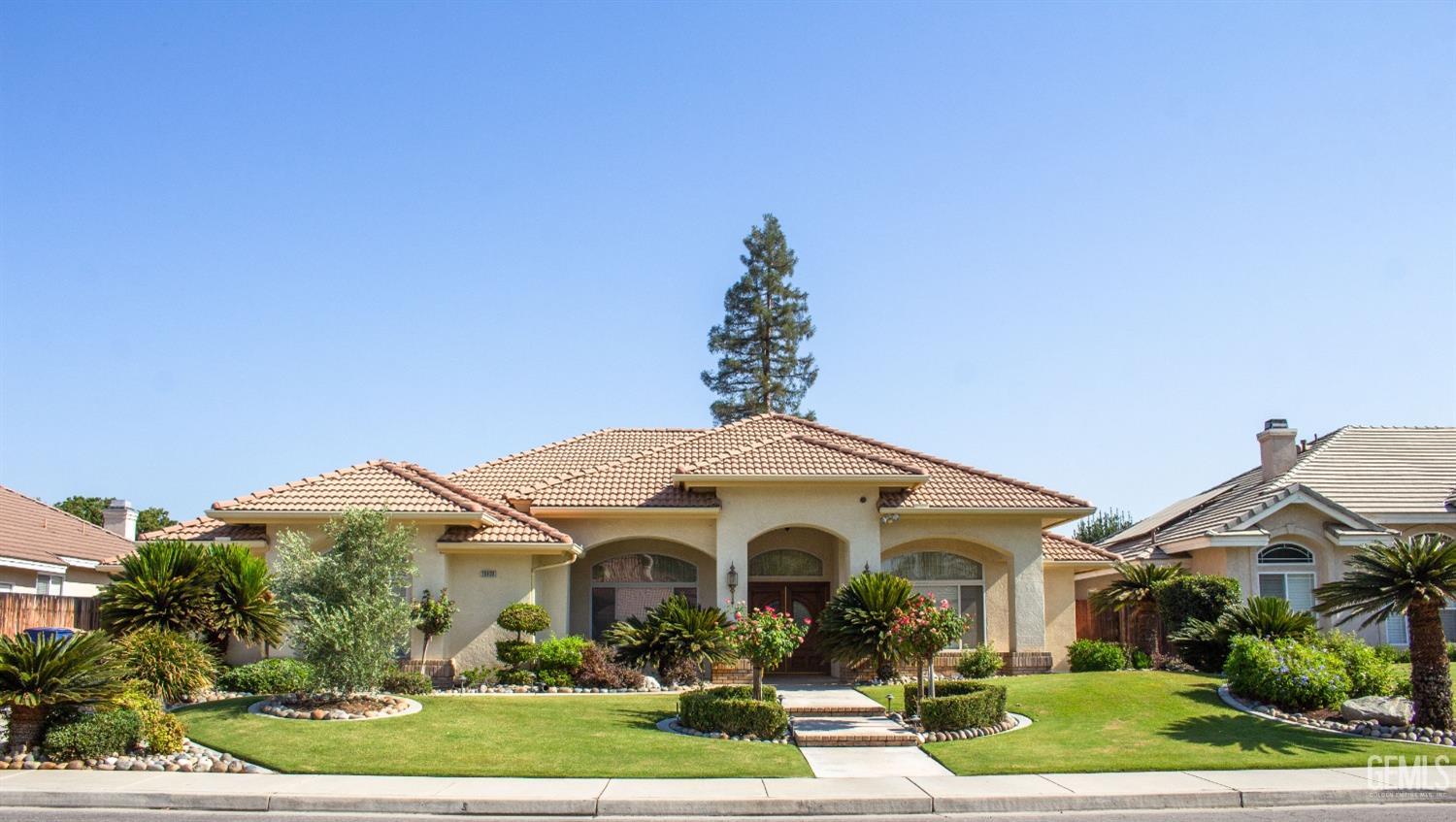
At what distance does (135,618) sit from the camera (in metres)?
17.5

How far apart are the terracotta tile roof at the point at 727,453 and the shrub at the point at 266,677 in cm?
673

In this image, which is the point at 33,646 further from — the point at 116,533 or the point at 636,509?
the point at 116,533

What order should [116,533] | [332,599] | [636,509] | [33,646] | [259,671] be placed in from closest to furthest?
[33,646]
[332,599]
[259,671]
[636,509]
[116,533]

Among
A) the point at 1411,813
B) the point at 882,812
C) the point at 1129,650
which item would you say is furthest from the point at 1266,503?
the point at 882,812

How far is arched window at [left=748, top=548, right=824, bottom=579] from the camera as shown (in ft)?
84.0

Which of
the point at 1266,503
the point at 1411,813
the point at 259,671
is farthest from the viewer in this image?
the point at 1266,503

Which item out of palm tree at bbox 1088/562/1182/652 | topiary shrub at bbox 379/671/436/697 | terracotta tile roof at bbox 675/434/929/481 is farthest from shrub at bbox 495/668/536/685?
palm tree at bbox 1088/562/1182/652

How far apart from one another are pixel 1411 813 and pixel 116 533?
127 ft

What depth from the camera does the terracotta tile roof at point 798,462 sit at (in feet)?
75.6

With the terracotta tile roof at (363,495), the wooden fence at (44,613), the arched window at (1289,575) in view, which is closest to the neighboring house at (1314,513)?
the arched window at (1289,575)

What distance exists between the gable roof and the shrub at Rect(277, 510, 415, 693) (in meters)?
19.1

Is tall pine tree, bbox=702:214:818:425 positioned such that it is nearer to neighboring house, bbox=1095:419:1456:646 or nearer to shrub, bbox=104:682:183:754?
neighboring house, bbox=1095:419:1456:646

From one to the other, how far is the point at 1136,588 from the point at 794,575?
781cm

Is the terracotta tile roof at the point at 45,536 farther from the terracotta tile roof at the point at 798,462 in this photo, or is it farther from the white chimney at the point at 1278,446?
the white chimney at the point at 1278,446
